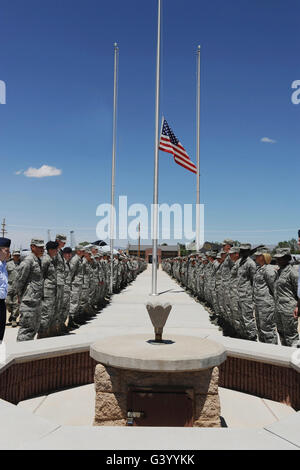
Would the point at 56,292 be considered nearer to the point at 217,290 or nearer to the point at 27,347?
the point at 27,347

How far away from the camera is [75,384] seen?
4887 millimetres

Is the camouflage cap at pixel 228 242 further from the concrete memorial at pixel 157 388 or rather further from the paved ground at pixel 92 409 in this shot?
the concrete memorial at pixel 157 388

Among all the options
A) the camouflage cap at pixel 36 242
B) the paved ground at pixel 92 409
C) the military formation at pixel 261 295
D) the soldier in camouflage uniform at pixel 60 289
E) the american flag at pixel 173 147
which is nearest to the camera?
the paved ground at pixel 92 409

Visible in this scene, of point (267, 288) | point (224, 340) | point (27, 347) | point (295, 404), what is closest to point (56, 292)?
point (27, 347)

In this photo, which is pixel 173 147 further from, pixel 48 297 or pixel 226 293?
pixel 48 297

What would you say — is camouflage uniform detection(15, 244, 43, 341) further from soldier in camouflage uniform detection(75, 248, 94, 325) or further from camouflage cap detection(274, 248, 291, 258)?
soldier in camouflage uniform detection(75, 248, 94, 325)

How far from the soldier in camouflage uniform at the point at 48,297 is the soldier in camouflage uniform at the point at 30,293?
0.32m

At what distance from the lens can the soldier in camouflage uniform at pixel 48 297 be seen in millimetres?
6535

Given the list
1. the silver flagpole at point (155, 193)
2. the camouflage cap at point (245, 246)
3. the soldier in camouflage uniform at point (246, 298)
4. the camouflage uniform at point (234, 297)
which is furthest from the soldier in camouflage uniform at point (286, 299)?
the silver flagpole at point (155, 193)

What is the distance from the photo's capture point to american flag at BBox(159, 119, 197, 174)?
1705cm

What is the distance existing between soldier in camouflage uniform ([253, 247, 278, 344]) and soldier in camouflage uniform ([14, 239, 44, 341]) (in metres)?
3.72

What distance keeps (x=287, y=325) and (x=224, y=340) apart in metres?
1.46

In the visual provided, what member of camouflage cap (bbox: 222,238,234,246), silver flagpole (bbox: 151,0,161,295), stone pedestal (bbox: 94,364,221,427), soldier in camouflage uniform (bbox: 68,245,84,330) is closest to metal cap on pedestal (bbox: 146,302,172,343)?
stone pedestal (bbox: 94,364,221,427)

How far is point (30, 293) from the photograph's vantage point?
605 centimetres
